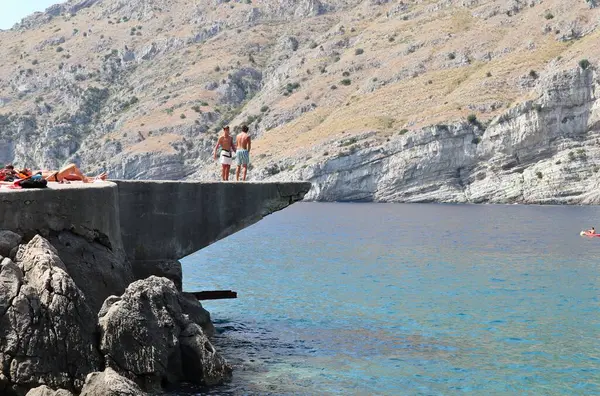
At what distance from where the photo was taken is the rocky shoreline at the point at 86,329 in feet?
41.2

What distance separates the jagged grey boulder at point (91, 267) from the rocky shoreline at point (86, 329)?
0.07 feet

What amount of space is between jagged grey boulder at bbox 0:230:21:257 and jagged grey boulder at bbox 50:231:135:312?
0.95 m

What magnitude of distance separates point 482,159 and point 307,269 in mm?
77903

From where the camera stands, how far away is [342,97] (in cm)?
14025

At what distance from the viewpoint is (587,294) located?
100 ft

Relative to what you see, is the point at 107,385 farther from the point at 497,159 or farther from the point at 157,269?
the point at 497,159

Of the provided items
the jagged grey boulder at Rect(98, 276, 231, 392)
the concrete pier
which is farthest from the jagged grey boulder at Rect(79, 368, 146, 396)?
the concrete pier

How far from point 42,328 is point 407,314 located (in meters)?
14.9

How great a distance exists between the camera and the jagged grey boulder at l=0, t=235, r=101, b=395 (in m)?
12.5

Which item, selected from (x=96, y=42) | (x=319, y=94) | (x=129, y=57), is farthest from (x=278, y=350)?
(x=96, y=42)

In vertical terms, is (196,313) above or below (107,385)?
below

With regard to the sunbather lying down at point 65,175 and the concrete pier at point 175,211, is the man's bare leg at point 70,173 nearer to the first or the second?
the sunbather lying down at point 65,175

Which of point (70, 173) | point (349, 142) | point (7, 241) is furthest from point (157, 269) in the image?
point (349, 142)

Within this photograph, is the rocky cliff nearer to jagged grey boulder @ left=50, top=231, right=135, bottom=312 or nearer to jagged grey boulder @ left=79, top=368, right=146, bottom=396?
→ jagged grey boulder @ left=50, top=231, right=135, bottom=312
